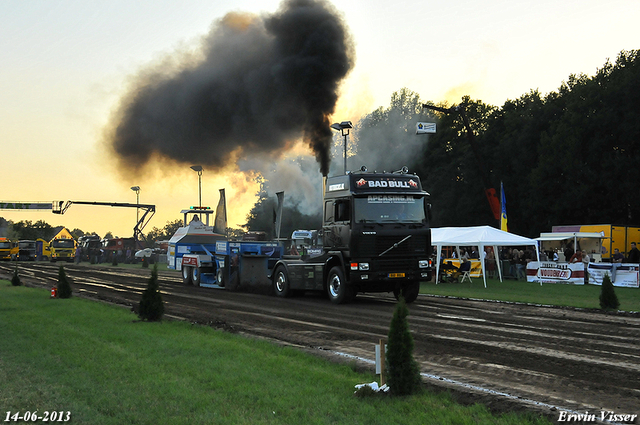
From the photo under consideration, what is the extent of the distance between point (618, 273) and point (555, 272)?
9.17ft

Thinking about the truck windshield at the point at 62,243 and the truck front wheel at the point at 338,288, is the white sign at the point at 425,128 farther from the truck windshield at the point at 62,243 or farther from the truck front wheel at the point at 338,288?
the truck windshield at the point at 62,243

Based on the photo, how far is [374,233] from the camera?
16750 millimetres

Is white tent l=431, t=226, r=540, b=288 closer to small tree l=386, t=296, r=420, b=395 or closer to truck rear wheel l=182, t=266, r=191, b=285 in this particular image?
truck rear wheel l=182, t=266, r=191, b=285

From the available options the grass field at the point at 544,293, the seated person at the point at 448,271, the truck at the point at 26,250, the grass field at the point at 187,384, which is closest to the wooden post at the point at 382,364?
the grass field at the point at 187,384

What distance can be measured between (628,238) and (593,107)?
45.6 feet

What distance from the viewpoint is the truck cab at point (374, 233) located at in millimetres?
16734

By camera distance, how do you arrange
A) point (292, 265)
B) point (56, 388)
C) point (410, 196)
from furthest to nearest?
point (292, 265) → point (410, 196) → point (56, 388)

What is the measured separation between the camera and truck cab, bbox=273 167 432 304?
16.7 meters

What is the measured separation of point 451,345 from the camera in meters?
9.91

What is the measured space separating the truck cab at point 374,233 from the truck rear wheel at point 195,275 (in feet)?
30.7

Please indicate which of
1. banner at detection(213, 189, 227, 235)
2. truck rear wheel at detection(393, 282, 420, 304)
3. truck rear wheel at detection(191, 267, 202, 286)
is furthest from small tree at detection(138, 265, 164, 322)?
banner at detection(213, 189, 227, 235)

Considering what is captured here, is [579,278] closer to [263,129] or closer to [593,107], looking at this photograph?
[263,129]

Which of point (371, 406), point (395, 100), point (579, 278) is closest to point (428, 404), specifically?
point (371, 406)

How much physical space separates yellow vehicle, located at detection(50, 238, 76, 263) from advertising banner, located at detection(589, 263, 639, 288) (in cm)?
5723
